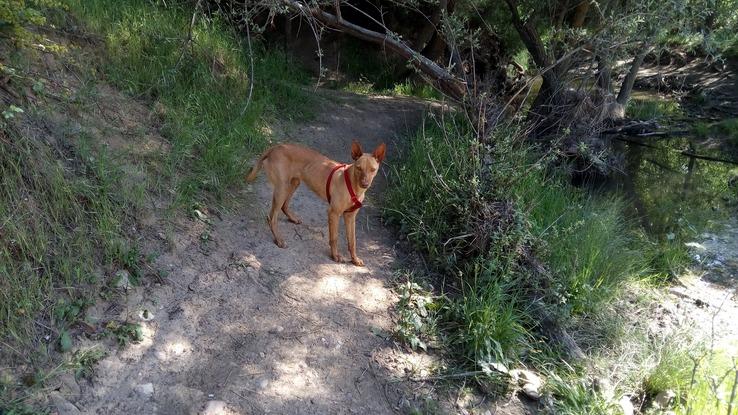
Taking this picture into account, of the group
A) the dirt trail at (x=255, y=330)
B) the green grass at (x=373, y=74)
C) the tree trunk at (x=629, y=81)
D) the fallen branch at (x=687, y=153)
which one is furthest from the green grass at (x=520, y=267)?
the green grass at (x=373, y=74)

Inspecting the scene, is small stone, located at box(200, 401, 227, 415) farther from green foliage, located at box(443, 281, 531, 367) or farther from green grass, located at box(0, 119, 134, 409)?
green foliage, located at box(443, 281, 531, 367)

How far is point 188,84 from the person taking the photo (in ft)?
20.5

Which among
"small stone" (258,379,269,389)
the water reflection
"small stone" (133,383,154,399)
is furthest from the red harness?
the water reflection

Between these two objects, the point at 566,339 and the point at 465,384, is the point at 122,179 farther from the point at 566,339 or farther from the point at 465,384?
the point at 566,339

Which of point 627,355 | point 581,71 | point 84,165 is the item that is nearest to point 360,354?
point 627,355

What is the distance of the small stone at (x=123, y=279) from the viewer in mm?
3757

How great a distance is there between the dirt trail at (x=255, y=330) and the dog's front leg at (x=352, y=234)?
0.34 feet

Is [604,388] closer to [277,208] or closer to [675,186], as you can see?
[277,208]

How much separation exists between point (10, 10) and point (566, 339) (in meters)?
5.07

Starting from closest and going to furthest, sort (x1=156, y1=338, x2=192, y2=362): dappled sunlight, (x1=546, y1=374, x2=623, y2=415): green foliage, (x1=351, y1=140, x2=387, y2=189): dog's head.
Result: (x1=156, y1=338, x2=192, y2=362): dappled sunlight → (x1=546, y1=374, x2=623, y2=415): green foliage → (x1=351, y1=140, x2=387, y2=189): dog's head

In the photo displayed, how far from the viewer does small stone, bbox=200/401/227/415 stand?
3287 millimetres

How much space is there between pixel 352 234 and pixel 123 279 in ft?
6.46

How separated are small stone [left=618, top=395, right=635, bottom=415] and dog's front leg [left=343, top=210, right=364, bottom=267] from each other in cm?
234

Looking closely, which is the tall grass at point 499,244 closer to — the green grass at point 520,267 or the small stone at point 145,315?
the green grass at point 520,267
